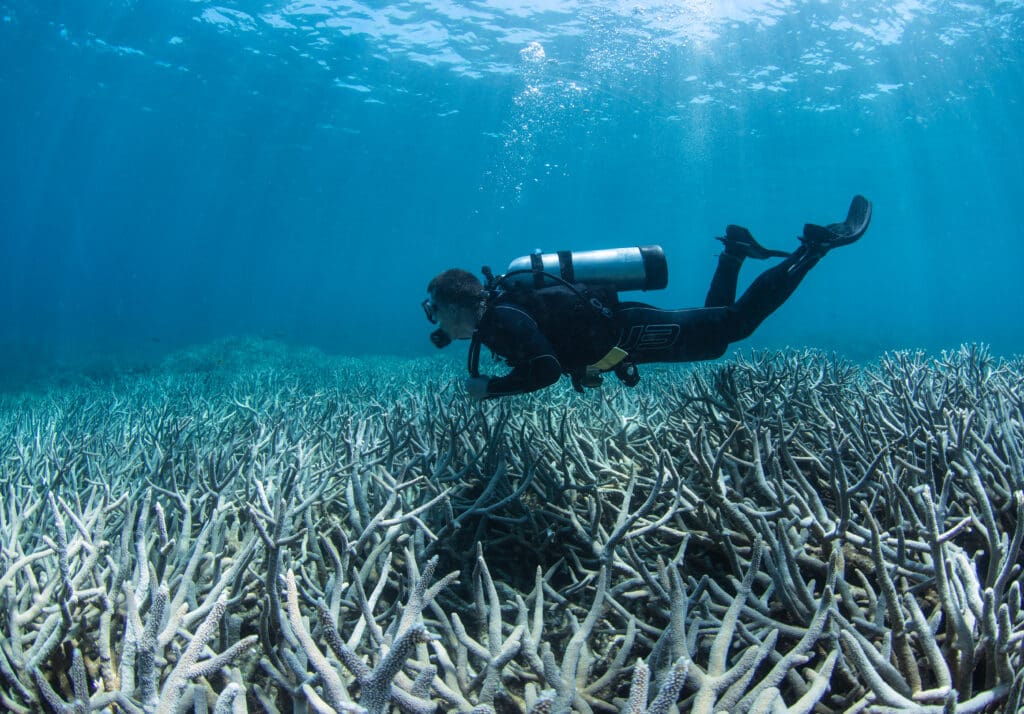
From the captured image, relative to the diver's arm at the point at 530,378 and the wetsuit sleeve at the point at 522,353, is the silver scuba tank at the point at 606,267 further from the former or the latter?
the diver's arm at the point at 530,378

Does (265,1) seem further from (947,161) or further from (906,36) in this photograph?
(947,161)

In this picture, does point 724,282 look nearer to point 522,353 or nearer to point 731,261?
point 731,261

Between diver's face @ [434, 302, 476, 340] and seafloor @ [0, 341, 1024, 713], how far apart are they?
2.90ft

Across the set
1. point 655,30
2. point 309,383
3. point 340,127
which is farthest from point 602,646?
point 340,127

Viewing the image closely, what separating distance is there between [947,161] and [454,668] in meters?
57.3

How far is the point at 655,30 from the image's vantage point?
24.3m

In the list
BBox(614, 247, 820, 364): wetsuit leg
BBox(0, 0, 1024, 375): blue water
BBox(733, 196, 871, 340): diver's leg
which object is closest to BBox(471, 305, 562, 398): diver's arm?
BBox(614, 247, 820, 364): wetsuit leg

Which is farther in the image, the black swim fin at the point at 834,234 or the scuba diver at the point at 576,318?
the black swim fin at the point at 834,234

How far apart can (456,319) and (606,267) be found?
144cm

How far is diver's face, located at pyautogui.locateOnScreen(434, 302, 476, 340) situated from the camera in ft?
13.2

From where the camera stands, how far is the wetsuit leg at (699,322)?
4547mm

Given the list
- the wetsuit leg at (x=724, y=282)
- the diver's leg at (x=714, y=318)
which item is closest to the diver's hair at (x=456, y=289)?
the diver's leg at (x=714, y=318)

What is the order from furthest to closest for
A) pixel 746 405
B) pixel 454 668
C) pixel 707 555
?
1. pixel 746 405
2. pixel 707 555
3. pixel 454 668

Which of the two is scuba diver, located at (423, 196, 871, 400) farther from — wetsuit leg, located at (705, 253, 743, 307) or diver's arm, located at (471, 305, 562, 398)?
wetsuit leg, located at (705, 253, 743, 307)
